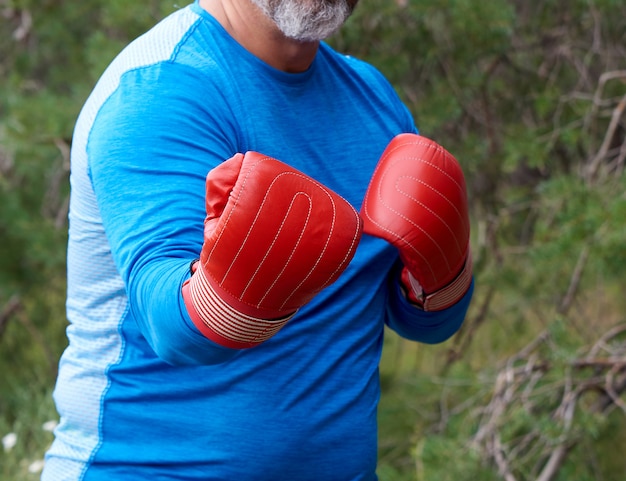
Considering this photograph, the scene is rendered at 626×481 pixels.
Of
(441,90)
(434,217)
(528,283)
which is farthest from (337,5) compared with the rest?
(528,283)

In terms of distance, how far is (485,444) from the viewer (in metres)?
2.36

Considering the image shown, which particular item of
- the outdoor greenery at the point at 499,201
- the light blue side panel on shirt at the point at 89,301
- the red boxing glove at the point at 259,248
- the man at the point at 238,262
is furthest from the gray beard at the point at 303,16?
the outdoor greenery at the point at 499,201

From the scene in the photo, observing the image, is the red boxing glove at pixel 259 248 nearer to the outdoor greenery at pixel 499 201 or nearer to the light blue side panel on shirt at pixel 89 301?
the light blue side panel on shirt at pixel 89 301

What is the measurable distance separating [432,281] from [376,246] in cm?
11

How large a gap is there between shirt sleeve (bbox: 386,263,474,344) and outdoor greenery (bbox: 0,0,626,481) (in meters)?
0.64

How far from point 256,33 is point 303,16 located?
0.10 meters

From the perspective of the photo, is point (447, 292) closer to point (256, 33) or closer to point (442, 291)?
point (442, 291)

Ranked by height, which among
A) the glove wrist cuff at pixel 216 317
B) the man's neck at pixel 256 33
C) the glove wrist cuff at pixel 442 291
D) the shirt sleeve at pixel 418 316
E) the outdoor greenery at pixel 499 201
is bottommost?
the outdoor greenery at pixel 499 201

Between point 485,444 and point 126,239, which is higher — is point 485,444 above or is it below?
below

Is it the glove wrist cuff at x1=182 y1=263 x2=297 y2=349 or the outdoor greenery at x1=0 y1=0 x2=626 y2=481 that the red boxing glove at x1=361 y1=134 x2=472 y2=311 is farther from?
the outdoor greenery at x1=0 y1=0 x2=626 y2=481

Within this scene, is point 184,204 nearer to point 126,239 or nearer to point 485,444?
point 126,239

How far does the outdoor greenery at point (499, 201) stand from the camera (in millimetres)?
2279

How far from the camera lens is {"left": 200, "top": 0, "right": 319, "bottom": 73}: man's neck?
4.24 feet

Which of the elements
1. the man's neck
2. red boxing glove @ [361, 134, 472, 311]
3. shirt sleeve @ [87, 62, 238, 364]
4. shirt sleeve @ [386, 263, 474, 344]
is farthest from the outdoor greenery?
shirt sleeve @ [87, 62, 238, 364]
